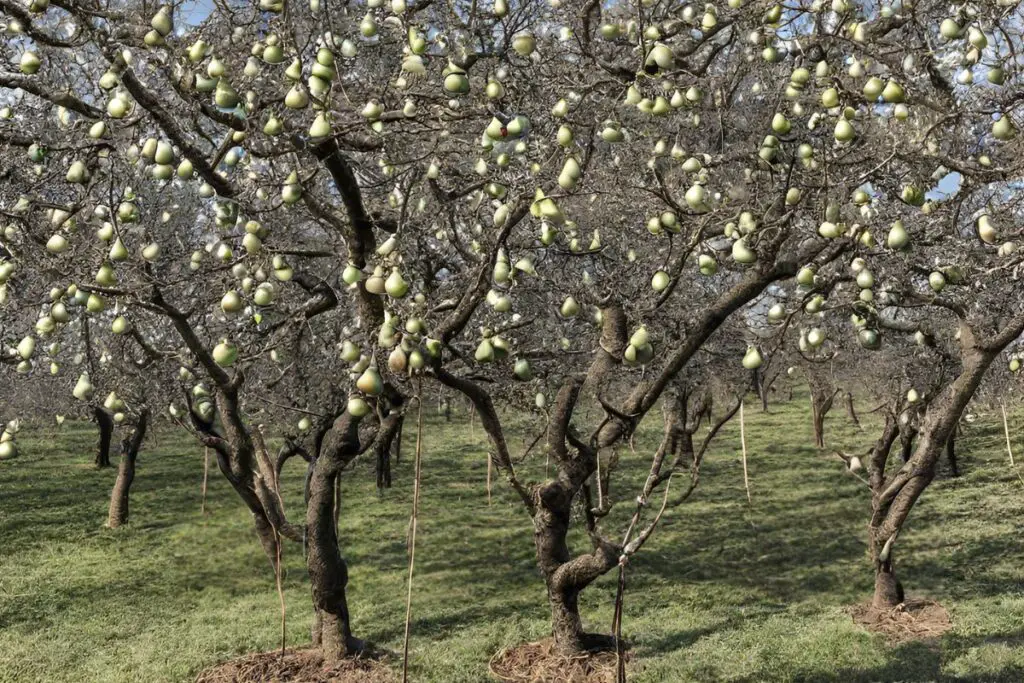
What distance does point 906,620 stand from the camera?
30.1 feet

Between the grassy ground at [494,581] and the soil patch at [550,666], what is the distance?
267 millimetres

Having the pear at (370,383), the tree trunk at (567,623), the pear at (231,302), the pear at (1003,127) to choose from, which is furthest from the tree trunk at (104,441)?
the pear at (1003,127)

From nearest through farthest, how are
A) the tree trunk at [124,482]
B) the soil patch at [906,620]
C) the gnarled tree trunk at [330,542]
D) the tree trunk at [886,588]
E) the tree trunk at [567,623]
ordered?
the tree trunk at [567,623], the gnarled tree trunk at [330,542], the soil patch at [906,620], the tree trunk at [886,588], the tree trunk at [124,482]

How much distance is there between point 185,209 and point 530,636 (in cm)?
574

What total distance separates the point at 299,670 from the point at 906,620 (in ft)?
20.9

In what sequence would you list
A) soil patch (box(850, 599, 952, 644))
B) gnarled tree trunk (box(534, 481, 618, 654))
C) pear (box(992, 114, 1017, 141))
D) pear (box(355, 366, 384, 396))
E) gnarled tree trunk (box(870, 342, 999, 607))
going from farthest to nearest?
soil patch (box(850, 599, 952, 644)) < gnarled tree trunk (box(534, 481, 618, 654)) < gnarled tree trunk (box(870, 342, 999, 607)) < pear (box(992, 114, 1017, 141)) < pear (box(355, 366, 384, 396))

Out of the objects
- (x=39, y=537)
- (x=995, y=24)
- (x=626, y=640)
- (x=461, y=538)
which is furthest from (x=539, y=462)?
(x=995, y=24)

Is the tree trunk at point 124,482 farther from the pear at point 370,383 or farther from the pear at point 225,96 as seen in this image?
the pear at point 370,383

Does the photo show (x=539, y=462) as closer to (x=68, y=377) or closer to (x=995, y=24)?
(x=68, y=377)

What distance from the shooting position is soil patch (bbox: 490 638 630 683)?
7.01 metres

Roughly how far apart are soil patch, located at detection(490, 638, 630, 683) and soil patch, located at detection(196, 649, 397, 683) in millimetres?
1095

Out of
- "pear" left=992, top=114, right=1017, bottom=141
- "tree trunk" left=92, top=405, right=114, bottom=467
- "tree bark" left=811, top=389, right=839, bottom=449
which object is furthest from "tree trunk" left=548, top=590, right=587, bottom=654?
"tree bark" left=811, top=389, right=839, bottom=449

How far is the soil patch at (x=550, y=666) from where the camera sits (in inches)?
276

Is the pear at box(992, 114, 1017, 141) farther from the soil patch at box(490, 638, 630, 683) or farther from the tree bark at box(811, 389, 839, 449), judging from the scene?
the tree bark at box(811, 389, 839, 449)
